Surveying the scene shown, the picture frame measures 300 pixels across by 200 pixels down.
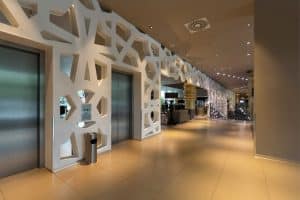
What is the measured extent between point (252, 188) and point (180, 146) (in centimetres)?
345

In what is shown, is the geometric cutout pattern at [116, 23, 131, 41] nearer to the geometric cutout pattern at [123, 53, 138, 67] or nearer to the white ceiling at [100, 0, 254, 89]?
the white ceiling at [100, 0, 254, 89]

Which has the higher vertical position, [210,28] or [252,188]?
[210,28]

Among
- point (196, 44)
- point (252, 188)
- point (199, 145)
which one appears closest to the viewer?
point (252, 188)

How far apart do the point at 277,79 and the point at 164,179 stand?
3936 millimetres

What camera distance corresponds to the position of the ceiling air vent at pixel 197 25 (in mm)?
7212

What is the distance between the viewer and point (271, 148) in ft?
18.1

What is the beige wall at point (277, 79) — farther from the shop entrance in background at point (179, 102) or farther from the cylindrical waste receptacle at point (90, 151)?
the shop entrance in background at point (179, 102)

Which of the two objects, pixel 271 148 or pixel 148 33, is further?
pixel 148 33

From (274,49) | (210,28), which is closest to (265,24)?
(274,49)

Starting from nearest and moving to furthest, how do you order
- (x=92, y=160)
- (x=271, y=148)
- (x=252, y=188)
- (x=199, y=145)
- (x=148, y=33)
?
1. (x=252, y=188)
2. (x=92, y=160)
3. (x=271, y=148)
4. (x=199, y=145)
5. (x=148, y=33)

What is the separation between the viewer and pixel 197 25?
7.60 m

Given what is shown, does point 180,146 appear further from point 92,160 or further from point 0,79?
point 0,79

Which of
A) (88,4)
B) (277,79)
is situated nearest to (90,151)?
(88,4)

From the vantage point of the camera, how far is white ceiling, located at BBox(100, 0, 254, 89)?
6.05 meters
